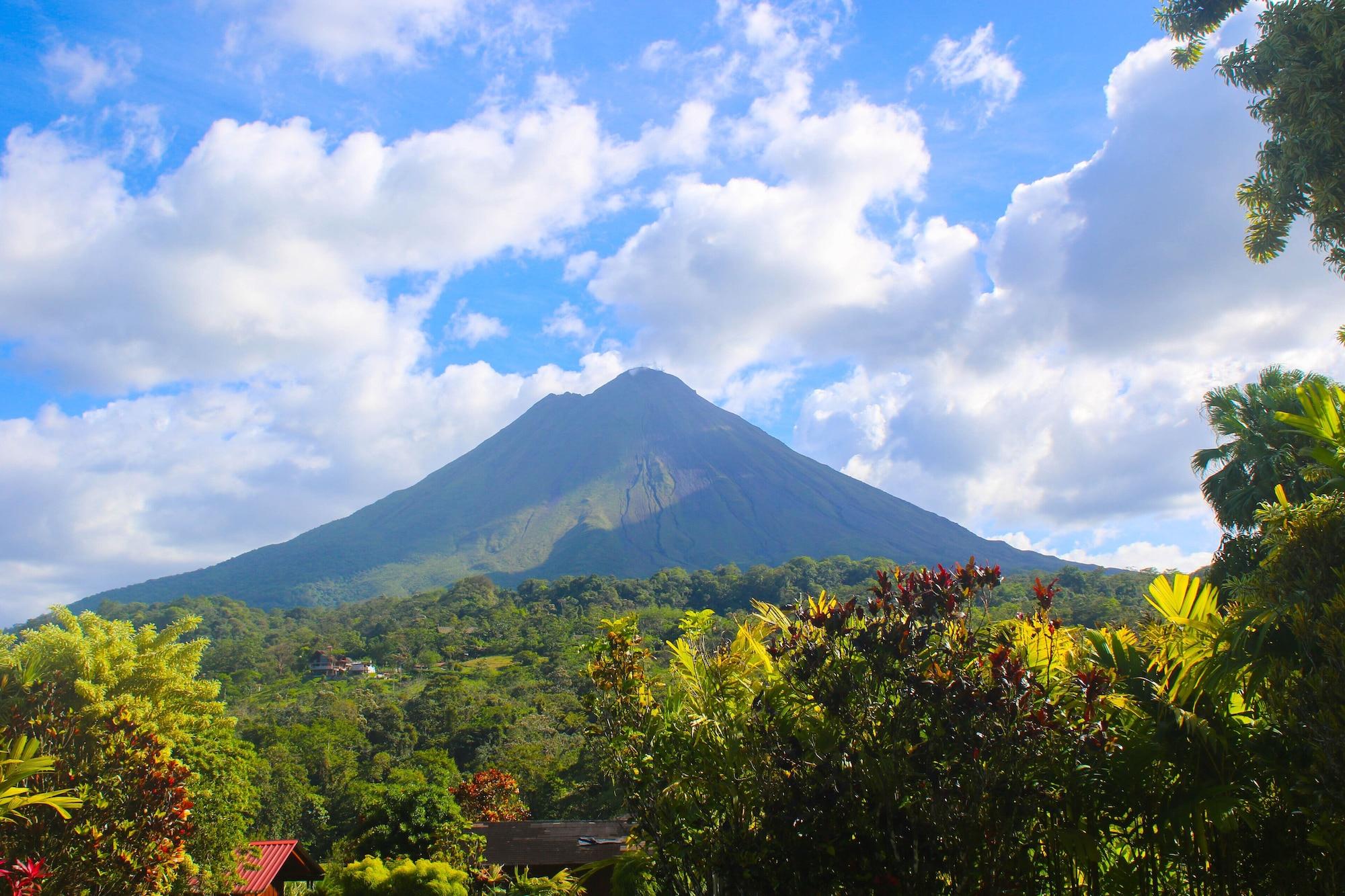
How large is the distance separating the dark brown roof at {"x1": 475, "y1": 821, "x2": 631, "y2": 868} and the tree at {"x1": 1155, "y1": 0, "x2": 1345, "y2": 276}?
915 centimetres

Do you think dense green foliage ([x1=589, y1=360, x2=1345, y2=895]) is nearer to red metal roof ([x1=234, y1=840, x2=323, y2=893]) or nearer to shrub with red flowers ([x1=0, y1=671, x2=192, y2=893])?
shrub with red flowers ([x1=0, y1=671, x2=192, y2=893])

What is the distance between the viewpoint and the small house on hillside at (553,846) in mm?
10680

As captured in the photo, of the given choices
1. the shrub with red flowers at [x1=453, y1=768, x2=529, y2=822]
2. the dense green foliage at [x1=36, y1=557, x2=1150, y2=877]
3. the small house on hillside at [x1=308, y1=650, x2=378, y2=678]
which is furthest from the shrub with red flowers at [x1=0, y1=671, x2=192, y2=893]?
the small house on hillside at [x1=308, y1=650, x2=378, y2=678]

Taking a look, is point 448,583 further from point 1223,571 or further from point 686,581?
point 1223,571

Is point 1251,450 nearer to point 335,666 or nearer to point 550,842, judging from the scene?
point 550,842

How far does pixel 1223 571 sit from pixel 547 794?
57.5 feet

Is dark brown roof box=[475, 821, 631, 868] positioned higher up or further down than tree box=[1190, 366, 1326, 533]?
further down

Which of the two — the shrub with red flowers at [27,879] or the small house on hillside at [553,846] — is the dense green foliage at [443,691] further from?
the shrub with red flowers at [27,879]

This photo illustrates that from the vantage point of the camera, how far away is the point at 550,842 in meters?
12.0

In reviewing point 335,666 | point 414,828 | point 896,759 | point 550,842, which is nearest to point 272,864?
point 414,828

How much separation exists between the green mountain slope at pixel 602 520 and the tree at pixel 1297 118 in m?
83.2

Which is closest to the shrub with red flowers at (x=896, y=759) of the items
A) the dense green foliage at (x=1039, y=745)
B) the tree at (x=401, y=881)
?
the dense green foliage at (x=1039, y=745)

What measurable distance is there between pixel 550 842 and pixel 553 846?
6.7 inches

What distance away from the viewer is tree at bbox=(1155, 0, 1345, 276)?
13.5 feet
